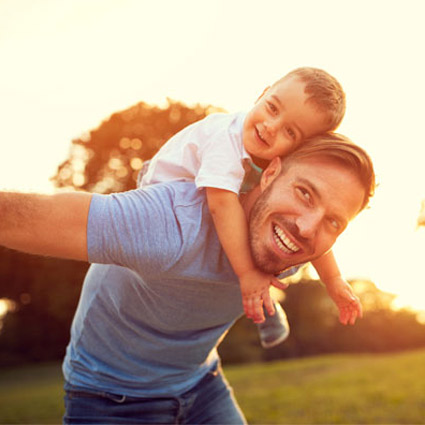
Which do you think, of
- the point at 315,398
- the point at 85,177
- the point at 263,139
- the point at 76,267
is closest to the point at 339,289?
the point at 263,139

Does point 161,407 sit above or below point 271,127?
below

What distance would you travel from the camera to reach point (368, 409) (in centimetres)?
845

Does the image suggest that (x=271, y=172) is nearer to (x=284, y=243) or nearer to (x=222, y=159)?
(x=222, y=159)

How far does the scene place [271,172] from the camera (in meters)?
2.55

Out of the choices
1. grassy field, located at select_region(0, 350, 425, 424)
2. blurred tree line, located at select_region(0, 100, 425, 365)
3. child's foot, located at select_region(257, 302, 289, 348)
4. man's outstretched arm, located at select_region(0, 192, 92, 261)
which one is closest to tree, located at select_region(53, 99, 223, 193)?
blurred tree line, located at select_region(0, 100, 425, 365)

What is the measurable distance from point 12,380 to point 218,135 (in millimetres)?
18012

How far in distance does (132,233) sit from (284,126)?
1091 millimetres

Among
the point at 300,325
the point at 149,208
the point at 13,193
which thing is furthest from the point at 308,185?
the point at 300,325

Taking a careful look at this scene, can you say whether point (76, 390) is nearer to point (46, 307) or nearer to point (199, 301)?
point (199, 301)

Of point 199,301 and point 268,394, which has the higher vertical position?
point 199,301

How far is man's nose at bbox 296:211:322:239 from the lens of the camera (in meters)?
2.31

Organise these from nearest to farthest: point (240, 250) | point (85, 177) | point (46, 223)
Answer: point (46, 223)
point (240, 250)
point (85, 177)

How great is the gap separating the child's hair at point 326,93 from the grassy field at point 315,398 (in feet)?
19.3

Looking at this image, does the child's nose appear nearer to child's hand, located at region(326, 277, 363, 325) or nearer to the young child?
the young child
